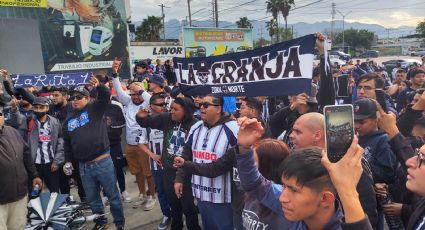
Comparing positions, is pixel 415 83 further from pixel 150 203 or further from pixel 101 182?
pixel 101 182

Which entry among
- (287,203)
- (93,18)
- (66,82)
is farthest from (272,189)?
(93,18)

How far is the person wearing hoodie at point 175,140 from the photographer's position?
4.26m

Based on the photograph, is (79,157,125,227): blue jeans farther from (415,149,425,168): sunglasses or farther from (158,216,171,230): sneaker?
(415,149,425,168): sunglasses

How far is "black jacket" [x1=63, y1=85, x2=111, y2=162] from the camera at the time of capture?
15.0 feet

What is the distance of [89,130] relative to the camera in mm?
4602

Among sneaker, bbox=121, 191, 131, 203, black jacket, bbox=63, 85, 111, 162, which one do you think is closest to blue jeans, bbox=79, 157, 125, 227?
black jacket, bbox=63, 85, 111, 162

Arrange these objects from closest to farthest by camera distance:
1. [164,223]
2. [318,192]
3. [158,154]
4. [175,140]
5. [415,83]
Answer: [318,192] → [175,140] → [164,223] → [158,154] → [415,83]

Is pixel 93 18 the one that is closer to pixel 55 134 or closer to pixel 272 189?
pixel 55 134

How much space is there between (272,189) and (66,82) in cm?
545

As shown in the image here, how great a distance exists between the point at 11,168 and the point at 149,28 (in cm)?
4864

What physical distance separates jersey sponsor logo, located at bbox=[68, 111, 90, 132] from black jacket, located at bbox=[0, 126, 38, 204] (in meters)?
0.72

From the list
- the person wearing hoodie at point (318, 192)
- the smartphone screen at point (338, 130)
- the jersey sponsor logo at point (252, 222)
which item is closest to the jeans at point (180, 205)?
the jersey sponsor logo at point (252, 222)

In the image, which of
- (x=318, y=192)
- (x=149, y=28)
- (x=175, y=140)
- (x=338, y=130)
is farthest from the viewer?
(x=149, y=28)

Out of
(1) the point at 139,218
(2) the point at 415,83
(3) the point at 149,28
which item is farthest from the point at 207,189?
(3) the point at 149,28
